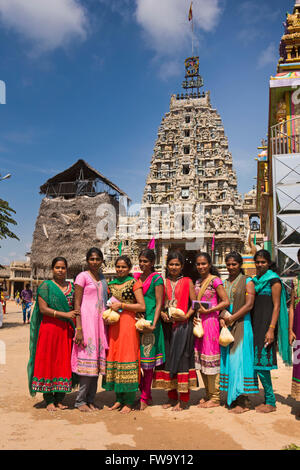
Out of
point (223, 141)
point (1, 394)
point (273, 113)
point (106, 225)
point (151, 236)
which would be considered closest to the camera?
point (1, 394)

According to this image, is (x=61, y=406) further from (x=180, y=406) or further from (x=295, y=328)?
(x=295, y=328)

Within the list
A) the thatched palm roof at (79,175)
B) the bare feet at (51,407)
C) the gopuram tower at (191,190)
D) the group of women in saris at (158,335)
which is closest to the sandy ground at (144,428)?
the bare feet at (51,407)

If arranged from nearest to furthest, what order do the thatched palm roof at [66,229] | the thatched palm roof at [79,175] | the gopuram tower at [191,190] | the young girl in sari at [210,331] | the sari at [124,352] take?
the sari at [124,352] < the young girl in sari at [210,331] < the gopuram tower at [191,190] < the thatched palm roof at [66,229] < the thatched palm roof at [79,175]

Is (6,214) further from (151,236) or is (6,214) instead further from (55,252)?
(55,252)

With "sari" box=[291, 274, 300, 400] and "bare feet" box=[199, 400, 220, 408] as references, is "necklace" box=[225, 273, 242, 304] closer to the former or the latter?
"sari" box=[291, 274, 300, 400]

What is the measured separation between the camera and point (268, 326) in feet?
14.7

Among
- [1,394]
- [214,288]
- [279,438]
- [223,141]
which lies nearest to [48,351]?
[1,394]

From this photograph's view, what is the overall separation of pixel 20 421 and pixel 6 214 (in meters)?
10.7

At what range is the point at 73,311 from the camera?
449 centimetres

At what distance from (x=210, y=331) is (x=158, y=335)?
26.2 inches

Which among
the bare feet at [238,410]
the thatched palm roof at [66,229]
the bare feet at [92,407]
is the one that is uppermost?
the thatched palm roof at [66,229]

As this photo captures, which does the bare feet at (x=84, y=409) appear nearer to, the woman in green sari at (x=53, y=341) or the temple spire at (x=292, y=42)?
the woman in green sari at (x=53, y=341)

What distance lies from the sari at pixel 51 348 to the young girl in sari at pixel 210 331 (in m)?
1.65

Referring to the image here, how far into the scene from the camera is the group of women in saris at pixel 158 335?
442 centimetres
